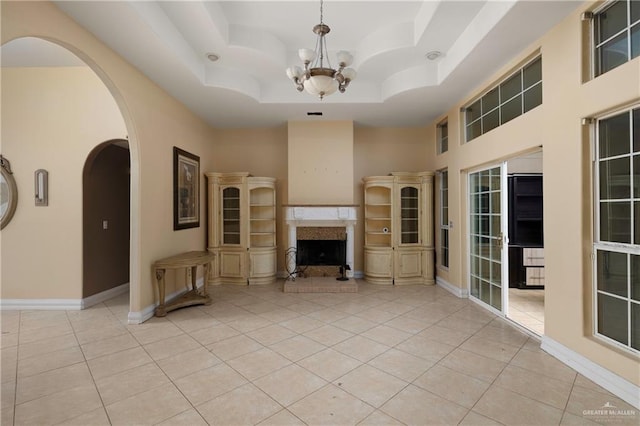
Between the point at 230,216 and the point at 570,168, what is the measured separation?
5159 millimetres

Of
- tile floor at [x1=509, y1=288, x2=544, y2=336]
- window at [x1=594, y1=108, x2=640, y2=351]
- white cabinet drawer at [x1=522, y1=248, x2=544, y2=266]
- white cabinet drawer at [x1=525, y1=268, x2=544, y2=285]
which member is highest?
window at [x1=594, y1=108, x2=640, y2=351]

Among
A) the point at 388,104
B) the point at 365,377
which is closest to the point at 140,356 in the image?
the point at 365,377

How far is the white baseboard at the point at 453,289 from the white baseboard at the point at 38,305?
5719 mm

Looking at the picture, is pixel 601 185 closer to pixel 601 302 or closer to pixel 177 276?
pixel 601 302

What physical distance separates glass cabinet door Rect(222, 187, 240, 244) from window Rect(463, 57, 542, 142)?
14.1 feet

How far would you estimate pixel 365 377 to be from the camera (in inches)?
A: 97.3

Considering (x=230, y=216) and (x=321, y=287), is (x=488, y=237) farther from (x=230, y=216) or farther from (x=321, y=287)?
(x=230, y=216)

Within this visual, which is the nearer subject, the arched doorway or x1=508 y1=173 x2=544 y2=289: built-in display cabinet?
the arched doorway

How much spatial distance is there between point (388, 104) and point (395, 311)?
3.31 m

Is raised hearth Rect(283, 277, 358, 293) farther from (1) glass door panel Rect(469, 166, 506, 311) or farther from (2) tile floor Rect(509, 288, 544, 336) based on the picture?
(2) tile floor Rect(509, 288, 544, 336)

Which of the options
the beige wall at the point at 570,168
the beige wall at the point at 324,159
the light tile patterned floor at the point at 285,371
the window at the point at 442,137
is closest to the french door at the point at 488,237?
the light tile patterned floor at the point at 285,371

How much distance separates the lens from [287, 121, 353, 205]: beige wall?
5.73 metres

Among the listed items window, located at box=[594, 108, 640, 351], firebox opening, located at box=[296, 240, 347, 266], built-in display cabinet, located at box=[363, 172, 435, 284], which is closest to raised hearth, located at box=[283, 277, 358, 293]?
firebox opening, located at box=[296, 240, 347, 266]

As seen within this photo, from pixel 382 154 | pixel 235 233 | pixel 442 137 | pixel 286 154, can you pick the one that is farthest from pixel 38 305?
pixel 442 137
